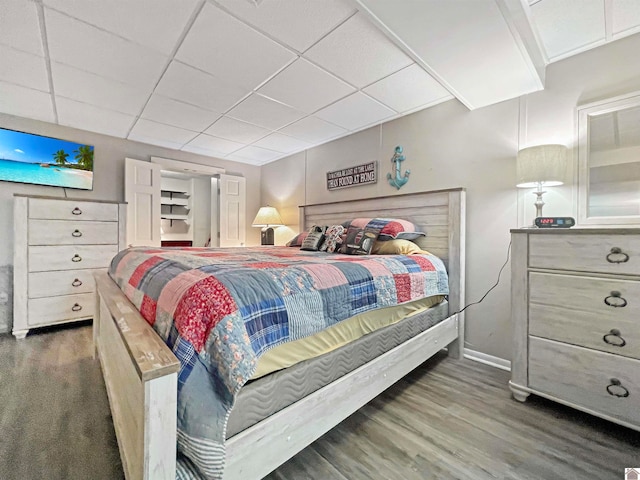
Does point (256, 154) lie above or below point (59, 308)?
above

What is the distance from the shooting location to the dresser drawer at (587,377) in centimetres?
131

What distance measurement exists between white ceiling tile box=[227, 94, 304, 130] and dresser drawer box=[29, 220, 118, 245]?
1.91 m

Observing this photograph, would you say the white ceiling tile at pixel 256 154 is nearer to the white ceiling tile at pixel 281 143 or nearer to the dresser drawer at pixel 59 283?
the white ceiling tile at pixel 281 143

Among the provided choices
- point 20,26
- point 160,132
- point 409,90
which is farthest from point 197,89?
Result: point 409,90

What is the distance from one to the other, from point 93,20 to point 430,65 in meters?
2.06

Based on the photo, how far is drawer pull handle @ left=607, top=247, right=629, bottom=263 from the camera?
4.38 feet

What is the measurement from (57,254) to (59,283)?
0.30 metres

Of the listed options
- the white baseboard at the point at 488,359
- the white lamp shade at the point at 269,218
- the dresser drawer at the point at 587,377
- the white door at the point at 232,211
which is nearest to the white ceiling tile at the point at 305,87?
the white lamp shade at the point at 269,218

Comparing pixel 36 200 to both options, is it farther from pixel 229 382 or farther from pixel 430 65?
pixel 430 65

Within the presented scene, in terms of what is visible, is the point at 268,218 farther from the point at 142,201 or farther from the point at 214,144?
the point at 142,201

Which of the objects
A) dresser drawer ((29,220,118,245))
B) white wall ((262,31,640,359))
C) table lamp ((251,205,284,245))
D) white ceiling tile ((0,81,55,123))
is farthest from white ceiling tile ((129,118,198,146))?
white wall ((262,31,640,359))

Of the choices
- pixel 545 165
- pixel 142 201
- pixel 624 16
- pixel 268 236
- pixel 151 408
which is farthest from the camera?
pixel 268 236

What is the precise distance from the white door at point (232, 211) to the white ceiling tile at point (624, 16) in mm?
4160

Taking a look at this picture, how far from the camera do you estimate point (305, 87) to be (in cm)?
231
